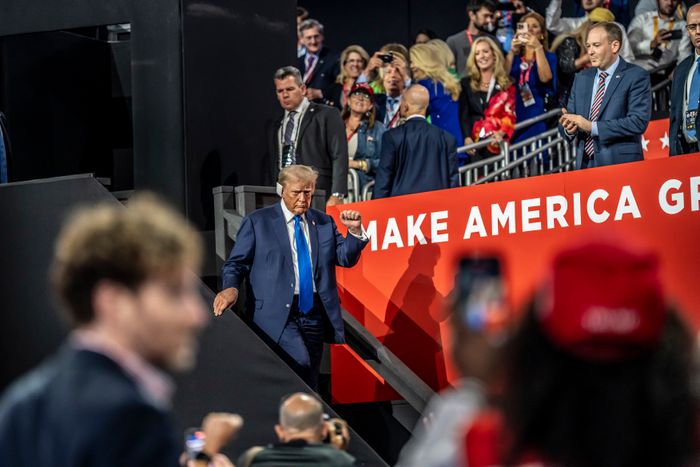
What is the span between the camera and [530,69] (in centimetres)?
1170

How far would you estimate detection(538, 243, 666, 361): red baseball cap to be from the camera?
2.30 metres

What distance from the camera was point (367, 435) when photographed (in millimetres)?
9359

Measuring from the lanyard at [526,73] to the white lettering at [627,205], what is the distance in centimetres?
334

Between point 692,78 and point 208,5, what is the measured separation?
11.4ft

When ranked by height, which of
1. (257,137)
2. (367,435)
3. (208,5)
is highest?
(208,5)

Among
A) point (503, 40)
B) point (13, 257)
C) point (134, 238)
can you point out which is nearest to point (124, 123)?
point (13, 257)

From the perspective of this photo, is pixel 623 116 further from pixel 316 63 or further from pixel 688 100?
pixel 316 63

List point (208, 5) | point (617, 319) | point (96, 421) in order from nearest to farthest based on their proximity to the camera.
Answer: point (617, 319)
point (96, 421)
point (208, 5)

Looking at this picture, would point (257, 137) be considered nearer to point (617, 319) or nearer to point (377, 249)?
point (377, 249)

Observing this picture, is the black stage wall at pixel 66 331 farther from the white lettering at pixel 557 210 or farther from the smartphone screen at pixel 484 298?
the smartphone screen at pixel 484 298

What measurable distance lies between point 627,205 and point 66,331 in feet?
12.1

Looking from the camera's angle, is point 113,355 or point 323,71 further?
point 323,71

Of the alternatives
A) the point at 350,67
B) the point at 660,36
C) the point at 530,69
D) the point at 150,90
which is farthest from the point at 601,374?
the point at 350,67

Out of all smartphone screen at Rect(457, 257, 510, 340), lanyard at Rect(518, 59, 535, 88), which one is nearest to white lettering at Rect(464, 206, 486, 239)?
lanyard at Rect(518, 59, 535, 88)
